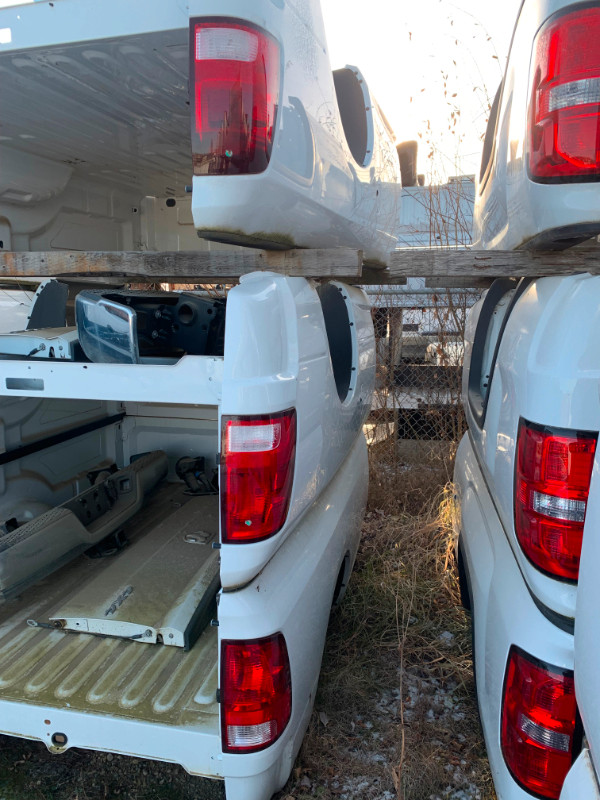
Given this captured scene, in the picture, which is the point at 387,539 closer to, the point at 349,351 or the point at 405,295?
the point at 349,351

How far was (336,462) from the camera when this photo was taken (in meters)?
2.61

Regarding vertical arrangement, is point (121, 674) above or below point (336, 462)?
below

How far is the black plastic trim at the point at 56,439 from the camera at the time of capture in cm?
307

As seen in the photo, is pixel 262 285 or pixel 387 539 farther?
pixel 387 539

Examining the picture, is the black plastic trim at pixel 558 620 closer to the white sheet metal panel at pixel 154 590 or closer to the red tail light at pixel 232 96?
the white sheet metal panel at pixel 154 590

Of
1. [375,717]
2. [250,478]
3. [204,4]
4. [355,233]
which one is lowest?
[375,717]

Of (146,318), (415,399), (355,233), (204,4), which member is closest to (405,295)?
(415,399)

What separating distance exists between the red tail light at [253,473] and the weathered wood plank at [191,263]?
28.3 inches

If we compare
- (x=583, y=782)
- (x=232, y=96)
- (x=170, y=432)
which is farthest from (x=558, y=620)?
(x=170, y=432)

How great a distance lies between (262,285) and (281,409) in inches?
16.2

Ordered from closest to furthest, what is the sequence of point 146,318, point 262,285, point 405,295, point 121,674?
point 262,285 → point 121,674 → point 146,318 → point 405,295

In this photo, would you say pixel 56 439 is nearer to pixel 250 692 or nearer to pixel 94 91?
pixel 94 91

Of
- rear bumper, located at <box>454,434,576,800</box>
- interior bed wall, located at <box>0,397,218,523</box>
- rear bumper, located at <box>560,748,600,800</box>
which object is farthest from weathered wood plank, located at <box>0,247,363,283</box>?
rear bumper, located at <box>560,748,600,800</box>

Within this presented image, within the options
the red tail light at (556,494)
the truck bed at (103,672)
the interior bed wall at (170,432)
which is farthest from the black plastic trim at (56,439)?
the red tail light at (556,494)
